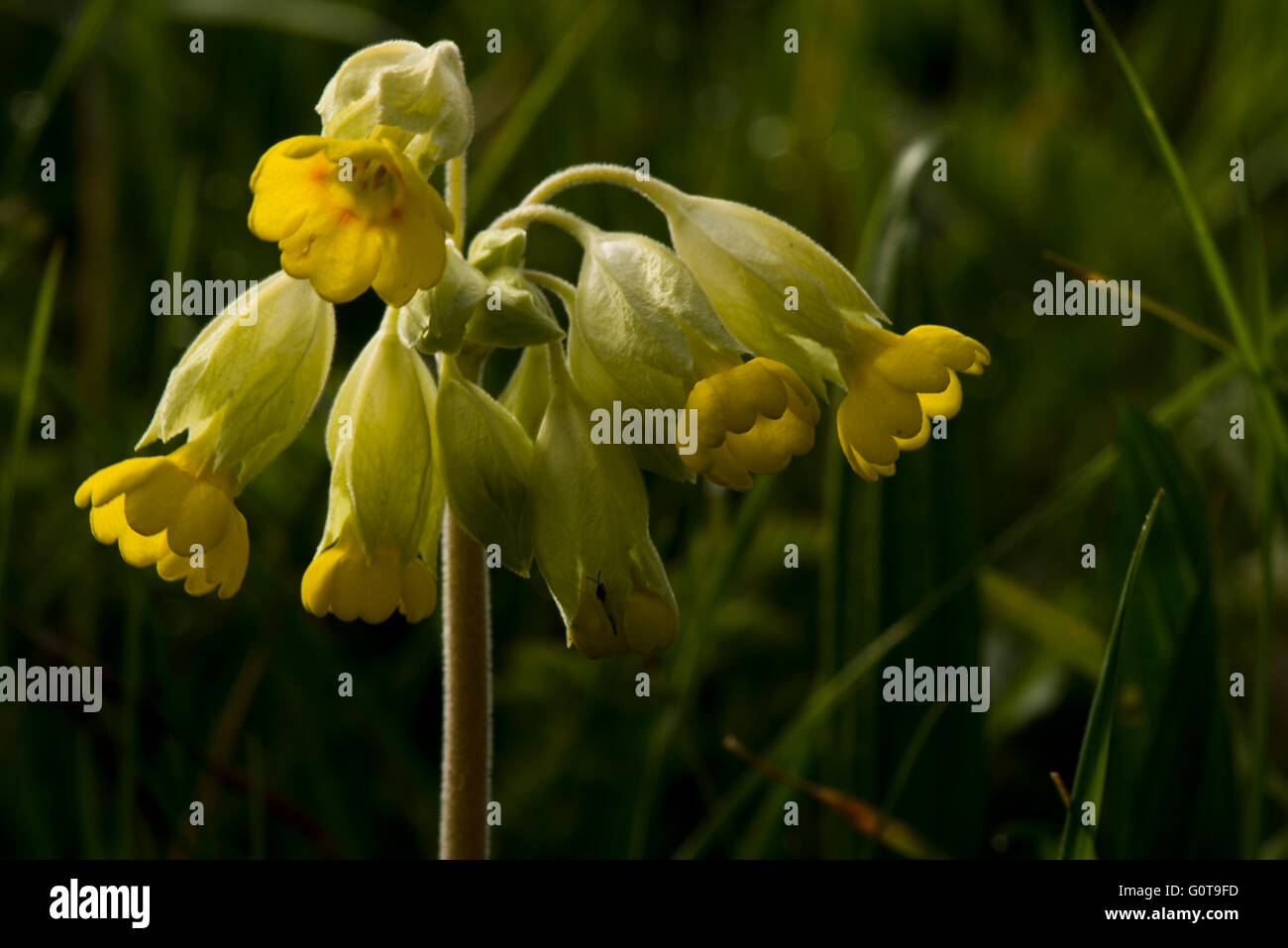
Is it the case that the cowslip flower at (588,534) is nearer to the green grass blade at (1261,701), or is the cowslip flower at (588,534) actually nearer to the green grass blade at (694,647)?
the green grass blade at (694,647)

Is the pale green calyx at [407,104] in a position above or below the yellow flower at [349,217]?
above

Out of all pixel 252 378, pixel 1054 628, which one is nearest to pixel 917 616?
pixel 1054 628

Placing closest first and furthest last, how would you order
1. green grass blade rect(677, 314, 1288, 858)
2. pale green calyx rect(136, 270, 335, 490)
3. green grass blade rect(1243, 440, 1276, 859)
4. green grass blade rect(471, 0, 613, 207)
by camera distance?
pale green calyx rect(136, 270, 335, 490) < green grass blade rect(1243, 440, 1276, 859) < green grass blade rect(677, 314, 1288, 858) < green grass blade rect(471, 0, 613, 207)

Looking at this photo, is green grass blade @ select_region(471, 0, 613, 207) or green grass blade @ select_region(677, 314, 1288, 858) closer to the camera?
green grass blade @ select_region(677, 314, 1288, 858)

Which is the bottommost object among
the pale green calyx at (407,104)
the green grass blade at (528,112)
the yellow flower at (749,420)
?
the yellow flower at (749,420)

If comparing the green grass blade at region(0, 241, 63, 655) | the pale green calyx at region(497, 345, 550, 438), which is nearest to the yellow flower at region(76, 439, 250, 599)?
the pale green calyx at region(497, 345, 550, 438)

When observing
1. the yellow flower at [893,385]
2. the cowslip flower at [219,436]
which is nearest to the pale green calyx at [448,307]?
the cowslip flower at [219,436]

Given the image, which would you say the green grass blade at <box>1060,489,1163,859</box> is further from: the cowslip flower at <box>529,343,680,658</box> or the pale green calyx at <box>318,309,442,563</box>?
the pale green calyx at <box>318,309,442,563</box>
